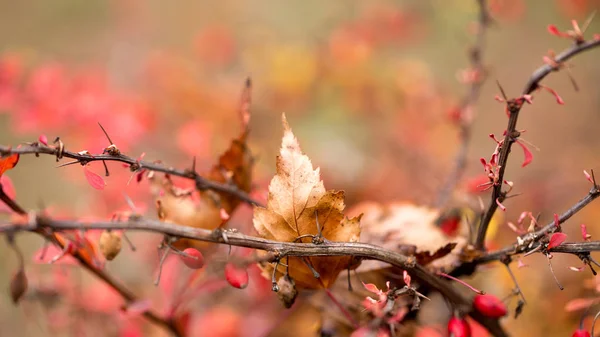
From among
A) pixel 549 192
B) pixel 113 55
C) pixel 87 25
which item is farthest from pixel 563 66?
pixel 87 25

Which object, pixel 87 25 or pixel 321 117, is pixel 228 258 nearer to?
pixel 321 117

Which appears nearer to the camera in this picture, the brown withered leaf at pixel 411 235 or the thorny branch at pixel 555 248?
the thorny branch at pixel 555 248

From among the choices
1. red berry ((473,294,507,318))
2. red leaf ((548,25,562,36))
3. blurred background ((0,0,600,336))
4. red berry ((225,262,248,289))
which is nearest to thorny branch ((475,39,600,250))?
red leaf ((548,25,562,36))

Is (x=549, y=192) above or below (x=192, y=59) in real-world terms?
below

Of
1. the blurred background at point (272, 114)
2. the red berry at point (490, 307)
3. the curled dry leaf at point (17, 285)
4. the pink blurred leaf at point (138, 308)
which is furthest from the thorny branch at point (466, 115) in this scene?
the curled dry leaf at point (17, 285)

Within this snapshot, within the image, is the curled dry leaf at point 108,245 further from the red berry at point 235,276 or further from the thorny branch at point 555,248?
the thorny branch at point 555,248

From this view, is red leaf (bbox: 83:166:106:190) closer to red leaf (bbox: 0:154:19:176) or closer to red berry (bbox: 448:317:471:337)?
red leaf (bbox: 0:154:19:176)
